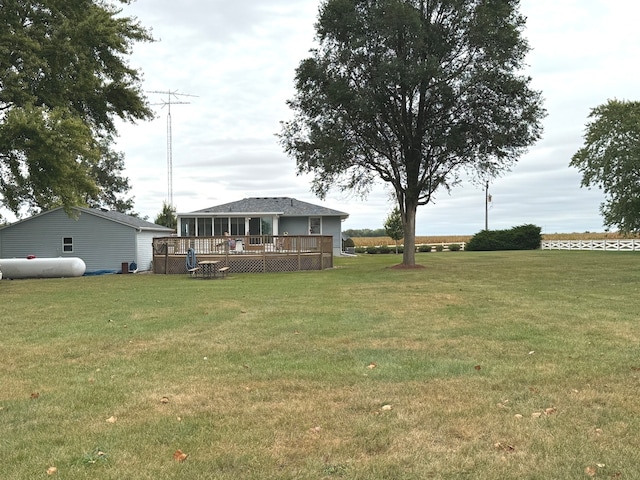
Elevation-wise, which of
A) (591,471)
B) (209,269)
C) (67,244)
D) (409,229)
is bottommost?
(591,471)

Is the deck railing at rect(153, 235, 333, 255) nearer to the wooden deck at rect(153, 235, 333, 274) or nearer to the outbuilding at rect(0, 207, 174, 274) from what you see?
the wooden deck at rect(153, 235, 333, 274)

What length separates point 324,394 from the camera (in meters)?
4.82

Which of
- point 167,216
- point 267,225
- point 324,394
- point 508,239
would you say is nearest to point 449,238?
point 508,239

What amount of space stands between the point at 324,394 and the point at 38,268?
71.0 ft

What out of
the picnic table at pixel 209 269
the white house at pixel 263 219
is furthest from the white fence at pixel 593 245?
the picnic table at pixel 209 269

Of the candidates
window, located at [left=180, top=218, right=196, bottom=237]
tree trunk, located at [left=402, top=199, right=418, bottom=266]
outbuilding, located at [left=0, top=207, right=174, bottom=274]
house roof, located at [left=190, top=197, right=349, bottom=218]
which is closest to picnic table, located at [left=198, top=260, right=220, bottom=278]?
outbuilding, located at [left=0, top=207, right=174, bottom=274]

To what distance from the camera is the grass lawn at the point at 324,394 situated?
3404mm

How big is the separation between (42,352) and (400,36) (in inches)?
724

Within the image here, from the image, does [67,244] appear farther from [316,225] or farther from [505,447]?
[505,447]

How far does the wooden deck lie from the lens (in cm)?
2358

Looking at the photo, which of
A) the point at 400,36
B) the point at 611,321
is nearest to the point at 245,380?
the point at 611,321

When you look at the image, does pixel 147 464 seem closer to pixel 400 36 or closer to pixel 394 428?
pixel 394 428

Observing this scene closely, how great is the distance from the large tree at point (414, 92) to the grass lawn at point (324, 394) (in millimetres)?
13127

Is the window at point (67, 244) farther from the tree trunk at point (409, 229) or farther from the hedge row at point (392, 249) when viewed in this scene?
the hedge row at point (392, 249)
